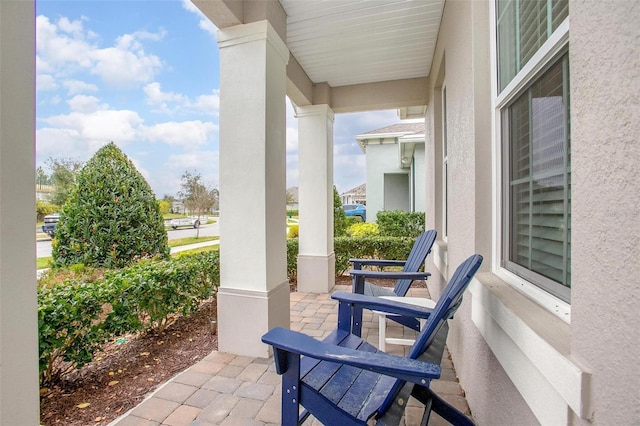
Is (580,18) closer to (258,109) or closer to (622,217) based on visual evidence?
(622,217)

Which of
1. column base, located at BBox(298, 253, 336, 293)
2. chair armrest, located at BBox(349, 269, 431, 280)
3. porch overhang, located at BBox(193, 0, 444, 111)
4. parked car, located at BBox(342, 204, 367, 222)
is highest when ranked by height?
porch overhang, located at BBox(193, 0, 444, 111)

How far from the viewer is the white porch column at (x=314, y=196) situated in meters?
4.60

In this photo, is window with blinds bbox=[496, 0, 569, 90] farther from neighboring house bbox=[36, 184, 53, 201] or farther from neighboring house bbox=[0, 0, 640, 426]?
neighboring house bbox=[36, 184, 53, 201]

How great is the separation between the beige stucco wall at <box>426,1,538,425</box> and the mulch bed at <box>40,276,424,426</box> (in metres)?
2.14

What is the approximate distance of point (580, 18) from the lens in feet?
2.45

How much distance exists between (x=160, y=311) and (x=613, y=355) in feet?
10.2

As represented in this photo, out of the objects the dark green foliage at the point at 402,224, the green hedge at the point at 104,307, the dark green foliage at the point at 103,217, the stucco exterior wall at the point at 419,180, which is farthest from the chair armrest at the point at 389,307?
the stucco exterior wall at the point at 419,180

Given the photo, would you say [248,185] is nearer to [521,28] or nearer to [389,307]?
[389,307]

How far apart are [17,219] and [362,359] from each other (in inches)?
54.9

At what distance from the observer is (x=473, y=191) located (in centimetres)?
171

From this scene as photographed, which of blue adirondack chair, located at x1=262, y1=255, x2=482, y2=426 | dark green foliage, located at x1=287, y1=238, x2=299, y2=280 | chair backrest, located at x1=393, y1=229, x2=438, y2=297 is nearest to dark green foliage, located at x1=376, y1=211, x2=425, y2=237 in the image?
dark green foliage, located at x1=287, y1=238, x2=299, y2=280

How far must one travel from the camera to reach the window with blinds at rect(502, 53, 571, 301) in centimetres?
104

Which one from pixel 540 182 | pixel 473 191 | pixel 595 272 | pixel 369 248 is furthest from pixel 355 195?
pixel 595 272

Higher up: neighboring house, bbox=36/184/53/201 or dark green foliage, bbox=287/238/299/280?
neighboring house, bbox=36/184/53/201
